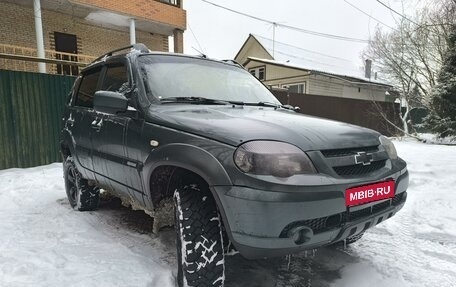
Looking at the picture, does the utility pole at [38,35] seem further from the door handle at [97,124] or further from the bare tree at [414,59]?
the bare tree at [414,59]

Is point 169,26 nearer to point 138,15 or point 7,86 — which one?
point 138,15

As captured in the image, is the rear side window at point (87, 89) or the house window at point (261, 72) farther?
the house window at point (261, 72)

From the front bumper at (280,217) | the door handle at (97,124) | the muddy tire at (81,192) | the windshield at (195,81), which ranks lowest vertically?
the muddy tire at (81,192)

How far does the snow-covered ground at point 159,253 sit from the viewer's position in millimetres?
2617

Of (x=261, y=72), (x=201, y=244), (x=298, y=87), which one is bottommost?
(x=201, y=244)

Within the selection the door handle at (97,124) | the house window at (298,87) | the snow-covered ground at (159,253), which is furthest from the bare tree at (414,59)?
the door handle at (97,124)

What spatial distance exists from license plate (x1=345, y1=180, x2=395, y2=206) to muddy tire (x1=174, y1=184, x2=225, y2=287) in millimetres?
813

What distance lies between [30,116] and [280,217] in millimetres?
6390

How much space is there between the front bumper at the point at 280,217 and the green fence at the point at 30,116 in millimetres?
5976

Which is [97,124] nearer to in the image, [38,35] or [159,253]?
[159,253]

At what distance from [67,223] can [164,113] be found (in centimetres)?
194

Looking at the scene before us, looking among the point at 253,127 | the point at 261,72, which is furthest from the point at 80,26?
the point at 253,127

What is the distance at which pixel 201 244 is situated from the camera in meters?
2.24

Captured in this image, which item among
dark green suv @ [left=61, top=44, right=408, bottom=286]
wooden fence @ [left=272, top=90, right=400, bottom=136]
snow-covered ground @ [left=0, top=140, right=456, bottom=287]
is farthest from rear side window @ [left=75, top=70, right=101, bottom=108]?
wooden fence @ [left=272, top=90, right=400, bottom=136]
